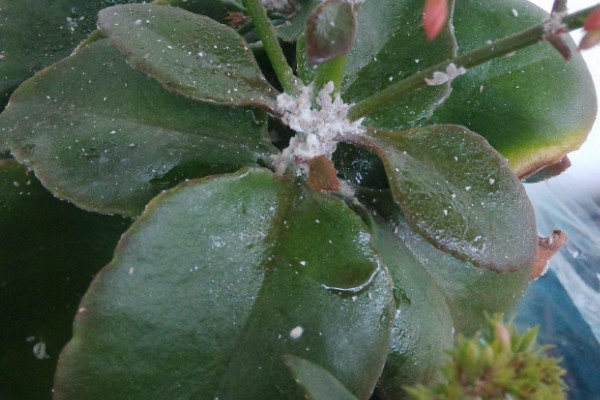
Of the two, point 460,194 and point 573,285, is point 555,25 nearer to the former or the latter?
point 460,194

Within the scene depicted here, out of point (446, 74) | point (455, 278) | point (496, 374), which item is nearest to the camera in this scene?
point (496, 374)

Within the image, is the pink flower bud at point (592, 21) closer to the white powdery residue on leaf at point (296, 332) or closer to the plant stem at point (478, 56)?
the plant stem at point (478, 56)

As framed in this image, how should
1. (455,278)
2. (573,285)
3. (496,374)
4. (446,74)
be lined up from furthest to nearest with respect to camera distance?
(573,285) < (455,278) < (446,74) < (496,374)

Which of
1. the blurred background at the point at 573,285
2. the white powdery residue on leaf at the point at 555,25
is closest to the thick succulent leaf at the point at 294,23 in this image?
the white powdery residue on leaf at the point at 555,25

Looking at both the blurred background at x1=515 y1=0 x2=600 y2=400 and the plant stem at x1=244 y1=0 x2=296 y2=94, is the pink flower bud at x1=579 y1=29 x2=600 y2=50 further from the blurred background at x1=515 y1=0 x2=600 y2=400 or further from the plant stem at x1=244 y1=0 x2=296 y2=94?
the blurred background at x1=515 y1=0 x2=600 y2=400

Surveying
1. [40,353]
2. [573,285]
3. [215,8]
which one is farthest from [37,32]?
[573,285]

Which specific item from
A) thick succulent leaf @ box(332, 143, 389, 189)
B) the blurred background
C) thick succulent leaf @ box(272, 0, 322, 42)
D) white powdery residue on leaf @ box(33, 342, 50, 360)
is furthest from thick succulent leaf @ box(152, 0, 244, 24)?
the blurred background
